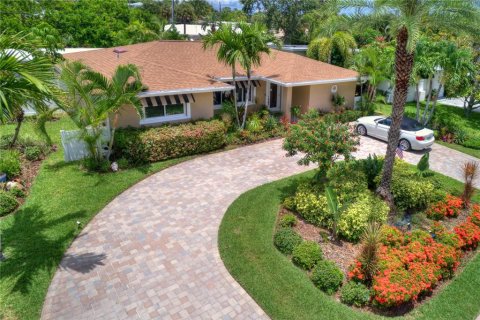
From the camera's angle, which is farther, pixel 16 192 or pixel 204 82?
pixel 204 82

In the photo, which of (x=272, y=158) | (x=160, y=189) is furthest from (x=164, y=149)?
(x=272, y=158)

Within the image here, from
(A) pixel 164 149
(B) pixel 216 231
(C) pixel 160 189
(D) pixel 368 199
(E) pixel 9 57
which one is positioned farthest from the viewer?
(A) pixel 164 149

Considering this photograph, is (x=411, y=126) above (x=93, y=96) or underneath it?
underneath

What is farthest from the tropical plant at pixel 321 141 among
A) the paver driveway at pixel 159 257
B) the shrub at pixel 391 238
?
the paver driveway at pixel 159 257

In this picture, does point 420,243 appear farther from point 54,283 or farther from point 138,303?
point 54,283

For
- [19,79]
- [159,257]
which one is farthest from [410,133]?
[19,79]

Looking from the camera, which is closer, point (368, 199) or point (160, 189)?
point (368, 199)

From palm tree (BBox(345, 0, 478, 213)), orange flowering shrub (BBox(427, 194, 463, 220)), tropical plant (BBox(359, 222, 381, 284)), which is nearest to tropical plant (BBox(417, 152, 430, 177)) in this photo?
orange flowering shrub (BBox(427, 194, 463, 220))

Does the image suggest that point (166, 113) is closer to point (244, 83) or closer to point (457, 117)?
point (244, 83)
